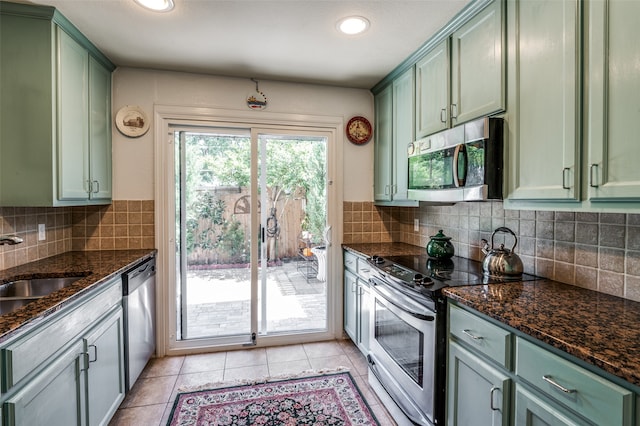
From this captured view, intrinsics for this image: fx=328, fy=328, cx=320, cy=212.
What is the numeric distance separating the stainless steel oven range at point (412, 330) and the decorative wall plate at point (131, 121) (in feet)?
7.10

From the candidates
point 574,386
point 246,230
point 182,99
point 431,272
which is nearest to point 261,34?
point 182,99

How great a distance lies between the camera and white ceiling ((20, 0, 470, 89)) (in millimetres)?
1843

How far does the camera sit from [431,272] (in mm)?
1970

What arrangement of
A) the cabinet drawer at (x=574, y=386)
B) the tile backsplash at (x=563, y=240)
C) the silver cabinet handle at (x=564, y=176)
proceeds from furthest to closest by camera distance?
the tile backsplash at (x=563, y=240), the silver cabinet handle at (x=564, y=176), the cabinet drawer at (x=574, y=386)

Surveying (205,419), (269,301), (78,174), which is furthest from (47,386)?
(269,301)

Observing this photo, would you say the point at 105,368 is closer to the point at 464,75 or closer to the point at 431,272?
the point at 431,272

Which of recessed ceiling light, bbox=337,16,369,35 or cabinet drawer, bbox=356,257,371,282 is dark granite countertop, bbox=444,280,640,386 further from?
recessed ceiling light, bbox=337,16,369,35

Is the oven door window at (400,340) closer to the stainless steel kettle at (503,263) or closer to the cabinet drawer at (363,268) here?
the cabinet drawer at (363,268)

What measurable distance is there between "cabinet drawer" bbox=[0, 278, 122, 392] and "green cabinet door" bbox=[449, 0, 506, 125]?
224 centimetres

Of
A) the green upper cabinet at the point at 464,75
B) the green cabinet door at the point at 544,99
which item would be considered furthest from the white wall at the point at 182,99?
the green cabinet door at the point at 544,99

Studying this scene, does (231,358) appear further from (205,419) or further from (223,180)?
(223,180)

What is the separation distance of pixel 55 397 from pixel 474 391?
5.72ft

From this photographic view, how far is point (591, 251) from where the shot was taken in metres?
1.57

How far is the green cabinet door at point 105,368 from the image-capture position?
64.6 inches
